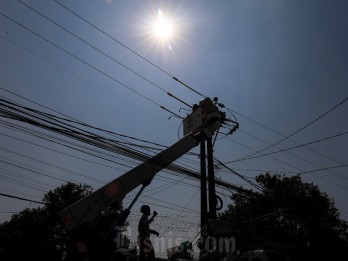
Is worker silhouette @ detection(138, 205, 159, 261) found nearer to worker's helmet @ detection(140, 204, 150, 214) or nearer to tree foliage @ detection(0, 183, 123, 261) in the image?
worker's helmet @ detection(140, 204, 150, 214)

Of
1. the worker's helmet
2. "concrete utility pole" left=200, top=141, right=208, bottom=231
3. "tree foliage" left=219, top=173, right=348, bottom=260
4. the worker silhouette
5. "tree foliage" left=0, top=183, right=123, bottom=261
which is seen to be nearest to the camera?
the worker silhouette

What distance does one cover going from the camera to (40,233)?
3822cm

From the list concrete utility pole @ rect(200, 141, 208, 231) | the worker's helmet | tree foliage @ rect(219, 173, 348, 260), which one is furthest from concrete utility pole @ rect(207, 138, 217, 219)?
tree foliage @ rect(219, 173, 348, 260)

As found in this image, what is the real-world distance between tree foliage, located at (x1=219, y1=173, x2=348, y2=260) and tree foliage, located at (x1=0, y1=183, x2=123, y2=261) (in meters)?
21.7

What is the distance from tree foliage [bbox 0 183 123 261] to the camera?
36.3 meters

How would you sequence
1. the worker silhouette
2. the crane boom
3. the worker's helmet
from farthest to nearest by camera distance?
the worker's helmet → the worker silhouette → the crane boom

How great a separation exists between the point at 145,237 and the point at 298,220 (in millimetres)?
32309

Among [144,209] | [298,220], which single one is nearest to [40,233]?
[298,220]

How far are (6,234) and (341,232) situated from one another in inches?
1691

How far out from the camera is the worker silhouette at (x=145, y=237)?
23.2ft

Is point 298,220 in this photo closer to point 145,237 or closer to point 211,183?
point 211,183

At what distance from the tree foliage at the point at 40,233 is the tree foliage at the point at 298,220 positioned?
21.7 meters

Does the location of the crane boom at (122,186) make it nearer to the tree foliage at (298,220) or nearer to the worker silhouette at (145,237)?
the worker silhouette at (145,237)

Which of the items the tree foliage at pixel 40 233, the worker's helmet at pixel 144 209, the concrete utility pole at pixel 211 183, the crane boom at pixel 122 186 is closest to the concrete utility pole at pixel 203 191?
the concrete utility pole at pixel 211 183
